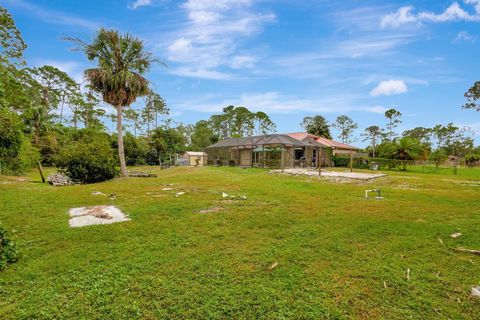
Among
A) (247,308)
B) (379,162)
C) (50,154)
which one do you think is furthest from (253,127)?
(247,308)

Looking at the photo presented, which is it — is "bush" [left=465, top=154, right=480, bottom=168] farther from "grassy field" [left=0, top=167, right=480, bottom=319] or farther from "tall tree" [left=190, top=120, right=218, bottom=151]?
"grassy field" [left=0, top=167, right=480, bottom=319]

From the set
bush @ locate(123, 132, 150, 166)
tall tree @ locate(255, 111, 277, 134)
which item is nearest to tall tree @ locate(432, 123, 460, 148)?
tall tree @ locate(255, 111, 277, 134)

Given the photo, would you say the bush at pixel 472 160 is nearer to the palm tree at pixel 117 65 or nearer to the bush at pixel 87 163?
the palm tree at pixel 117 65

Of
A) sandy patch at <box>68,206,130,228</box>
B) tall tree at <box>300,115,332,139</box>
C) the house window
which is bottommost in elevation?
sandy patch at <box>68,206,130,228</box>

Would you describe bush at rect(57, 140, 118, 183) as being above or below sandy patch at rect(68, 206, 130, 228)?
above

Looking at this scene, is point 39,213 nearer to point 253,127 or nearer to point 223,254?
point 223,254

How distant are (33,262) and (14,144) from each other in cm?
1209

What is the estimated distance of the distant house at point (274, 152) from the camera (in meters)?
23.6

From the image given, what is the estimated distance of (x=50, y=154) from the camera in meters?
26.0

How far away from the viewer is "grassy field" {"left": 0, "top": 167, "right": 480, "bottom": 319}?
2.57 m

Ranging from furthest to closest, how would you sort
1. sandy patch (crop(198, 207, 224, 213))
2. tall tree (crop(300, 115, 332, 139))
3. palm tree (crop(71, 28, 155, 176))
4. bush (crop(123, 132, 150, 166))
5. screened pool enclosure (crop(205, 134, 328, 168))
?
tall tree (crop(300, 115, 332, 139)), bush (crop(123, 132, 150, 166)), screened pool enclosure (crop(205, 134, 328, 168)), palm tree (crop(71, 28, 155, 176)), sandy patch (crop(198, 207, 224, 213))

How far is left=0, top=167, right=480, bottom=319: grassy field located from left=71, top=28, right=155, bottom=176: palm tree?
1054 cm

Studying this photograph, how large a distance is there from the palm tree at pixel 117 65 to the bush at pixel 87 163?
187 centimetres

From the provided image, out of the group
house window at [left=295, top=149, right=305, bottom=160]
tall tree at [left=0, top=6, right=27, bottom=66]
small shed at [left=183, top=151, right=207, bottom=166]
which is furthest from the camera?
small shed at [left=183, top=151, right=207, bottom=166]
